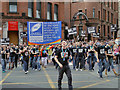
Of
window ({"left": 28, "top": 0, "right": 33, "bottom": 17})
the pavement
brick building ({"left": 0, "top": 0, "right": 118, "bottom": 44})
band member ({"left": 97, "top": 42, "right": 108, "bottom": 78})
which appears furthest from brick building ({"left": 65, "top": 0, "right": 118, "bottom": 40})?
the pavement

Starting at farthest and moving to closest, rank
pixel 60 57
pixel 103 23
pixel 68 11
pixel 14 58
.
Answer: pixel 103 23 → pixel 68 11 → pixel 14 58 → pixel 60 57

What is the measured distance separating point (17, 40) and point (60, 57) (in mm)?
23338

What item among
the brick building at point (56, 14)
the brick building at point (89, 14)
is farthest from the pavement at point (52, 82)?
the brick building at point (89, 14)

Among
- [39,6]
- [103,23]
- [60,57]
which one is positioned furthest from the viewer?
[103,23]

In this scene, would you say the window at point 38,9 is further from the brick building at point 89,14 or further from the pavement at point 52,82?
the pavement at point 52,82

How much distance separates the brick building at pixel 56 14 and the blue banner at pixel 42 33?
34.6 feet

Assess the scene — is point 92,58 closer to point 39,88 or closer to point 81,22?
point 39,88

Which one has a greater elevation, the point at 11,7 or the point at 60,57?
the point at 11,7

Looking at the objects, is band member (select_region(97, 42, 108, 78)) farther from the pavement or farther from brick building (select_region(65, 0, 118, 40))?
brick building (select_region(65, 0, 118, 40))

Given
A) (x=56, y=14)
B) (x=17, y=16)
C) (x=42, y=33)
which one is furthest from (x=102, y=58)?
(x=56, y=14)

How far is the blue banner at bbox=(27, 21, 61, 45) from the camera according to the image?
→ 19.3 meters

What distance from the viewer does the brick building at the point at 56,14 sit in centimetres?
3052

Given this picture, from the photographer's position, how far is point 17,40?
30453 millimetres

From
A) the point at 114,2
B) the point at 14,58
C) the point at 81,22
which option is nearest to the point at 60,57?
the point at 14,58
